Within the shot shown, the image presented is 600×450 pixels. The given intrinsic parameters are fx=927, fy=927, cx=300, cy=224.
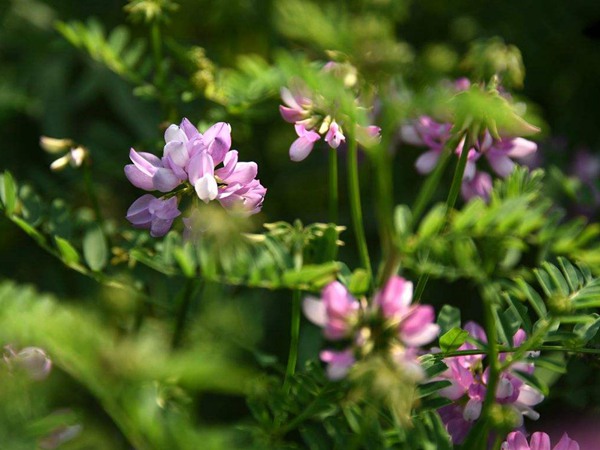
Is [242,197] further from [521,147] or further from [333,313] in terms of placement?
[521,147]

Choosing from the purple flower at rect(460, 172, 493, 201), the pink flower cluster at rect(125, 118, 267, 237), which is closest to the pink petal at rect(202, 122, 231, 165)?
the pink flower cluster at rect(125, 118, 267, 237)

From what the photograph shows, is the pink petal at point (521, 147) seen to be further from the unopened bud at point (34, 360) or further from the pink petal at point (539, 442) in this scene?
the unopened bud at point (34, 360)

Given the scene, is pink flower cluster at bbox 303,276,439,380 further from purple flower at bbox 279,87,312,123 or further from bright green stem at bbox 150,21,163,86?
bright green stem at bbox 150,21,163,86

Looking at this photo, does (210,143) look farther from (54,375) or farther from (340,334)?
(54,375)

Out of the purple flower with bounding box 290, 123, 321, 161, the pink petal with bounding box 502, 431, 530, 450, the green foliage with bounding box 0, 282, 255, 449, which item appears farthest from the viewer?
the purple flower with bounding box 290, 123, 321, 161

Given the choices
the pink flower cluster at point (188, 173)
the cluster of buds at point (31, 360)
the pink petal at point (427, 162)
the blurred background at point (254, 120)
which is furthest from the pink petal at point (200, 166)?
the blurred background at point (254, 120)

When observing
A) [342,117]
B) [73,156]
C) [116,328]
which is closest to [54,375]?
[116,328]
